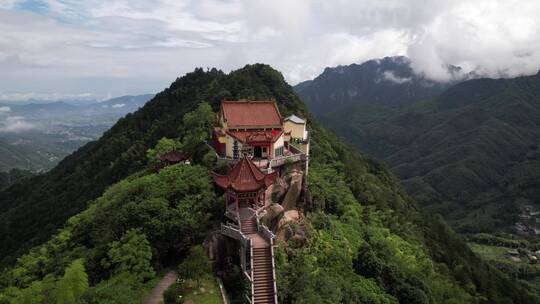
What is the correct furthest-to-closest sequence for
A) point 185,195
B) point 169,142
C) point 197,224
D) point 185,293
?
1. point 169,142
2. point 185,195
3. point 197,224
4. point 185,293

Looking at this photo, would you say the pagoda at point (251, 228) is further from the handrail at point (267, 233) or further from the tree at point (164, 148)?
the tree at point (164, 148)

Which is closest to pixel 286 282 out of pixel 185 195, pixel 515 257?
pixel 185 195

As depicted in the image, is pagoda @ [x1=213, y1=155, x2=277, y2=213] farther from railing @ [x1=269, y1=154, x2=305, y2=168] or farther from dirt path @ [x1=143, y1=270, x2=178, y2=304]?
dirt path @ [x1=143, y1=270, x2=178, y2=304]

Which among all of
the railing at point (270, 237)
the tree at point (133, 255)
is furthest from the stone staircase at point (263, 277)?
the tree at point (133, 255)

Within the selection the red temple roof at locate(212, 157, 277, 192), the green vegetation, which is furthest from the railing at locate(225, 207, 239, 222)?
the green vegetation

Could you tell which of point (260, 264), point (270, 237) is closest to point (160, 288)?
point (260, 264)

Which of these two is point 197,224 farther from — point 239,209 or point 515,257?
point 515,257
